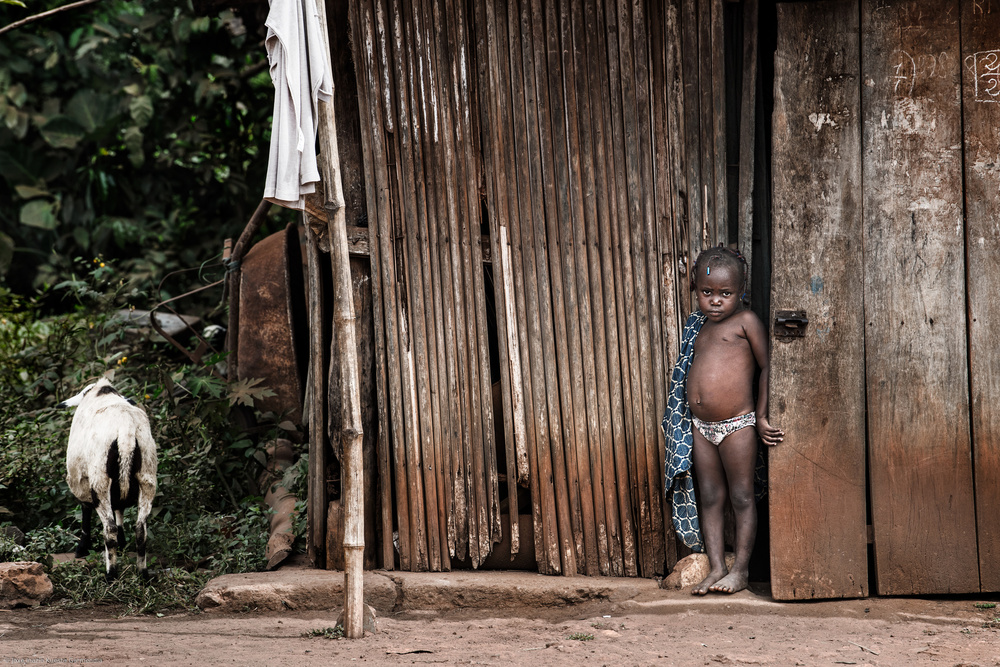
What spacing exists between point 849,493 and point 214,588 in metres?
3.05

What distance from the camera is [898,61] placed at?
146 inches

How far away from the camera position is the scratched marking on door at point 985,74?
3.62 metres

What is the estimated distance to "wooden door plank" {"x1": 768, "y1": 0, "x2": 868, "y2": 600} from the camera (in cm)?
369

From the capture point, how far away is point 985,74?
11.9 ft

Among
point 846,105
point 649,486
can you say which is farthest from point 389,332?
point 846,105

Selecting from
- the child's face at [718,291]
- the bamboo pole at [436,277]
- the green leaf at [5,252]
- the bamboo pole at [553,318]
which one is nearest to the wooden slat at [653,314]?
the child's face at [718,291]

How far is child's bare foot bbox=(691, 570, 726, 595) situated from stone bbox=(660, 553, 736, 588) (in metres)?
0.03

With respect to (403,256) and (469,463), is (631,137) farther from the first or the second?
(469,463)

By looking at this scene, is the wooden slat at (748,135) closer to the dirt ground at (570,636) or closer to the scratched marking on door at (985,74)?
the scratched marking on door at (985,74)

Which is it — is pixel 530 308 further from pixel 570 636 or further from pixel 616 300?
pixel 570 636

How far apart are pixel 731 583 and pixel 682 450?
629mm

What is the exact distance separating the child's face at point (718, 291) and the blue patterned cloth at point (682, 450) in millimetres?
171

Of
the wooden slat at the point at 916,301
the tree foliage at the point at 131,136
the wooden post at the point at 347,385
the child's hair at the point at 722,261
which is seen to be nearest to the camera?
the wooden post at the point at 347,385

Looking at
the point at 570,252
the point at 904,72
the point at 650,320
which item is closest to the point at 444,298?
the point at 570,252
